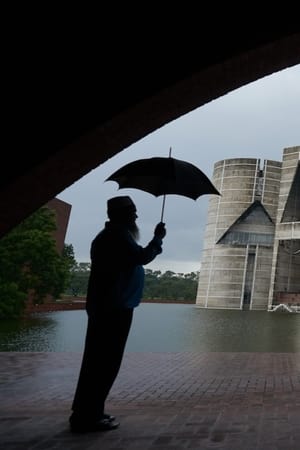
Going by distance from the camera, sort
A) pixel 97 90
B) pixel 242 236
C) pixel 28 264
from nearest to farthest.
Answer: pixel 97 90 < pixel 28 264 < pixel 242 236

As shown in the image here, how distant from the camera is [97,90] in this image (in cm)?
374

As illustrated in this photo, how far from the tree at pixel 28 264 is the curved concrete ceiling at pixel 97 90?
17.7 m

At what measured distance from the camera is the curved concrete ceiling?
12.0 ft

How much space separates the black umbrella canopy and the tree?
57.1 feet

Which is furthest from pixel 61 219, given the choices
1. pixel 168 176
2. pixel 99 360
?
pixel 99 360

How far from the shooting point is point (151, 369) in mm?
8883

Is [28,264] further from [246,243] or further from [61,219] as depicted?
[246,243]

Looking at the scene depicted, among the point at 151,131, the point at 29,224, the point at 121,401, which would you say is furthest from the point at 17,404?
the point at 29,224

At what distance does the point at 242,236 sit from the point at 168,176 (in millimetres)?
58924

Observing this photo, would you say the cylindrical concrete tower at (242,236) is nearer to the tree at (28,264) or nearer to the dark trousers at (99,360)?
the tree at (28,264)

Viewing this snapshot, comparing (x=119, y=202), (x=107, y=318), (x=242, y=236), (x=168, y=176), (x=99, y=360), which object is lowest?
(x=99, y=360)

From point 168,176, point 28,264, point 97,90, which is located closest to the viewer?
point 97,90

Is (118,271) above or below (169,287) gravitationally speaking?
below

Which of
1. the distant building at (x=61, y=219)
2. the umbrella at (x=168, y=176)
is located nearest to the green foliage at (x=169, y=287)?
the distant building at (x=61, y=219)
